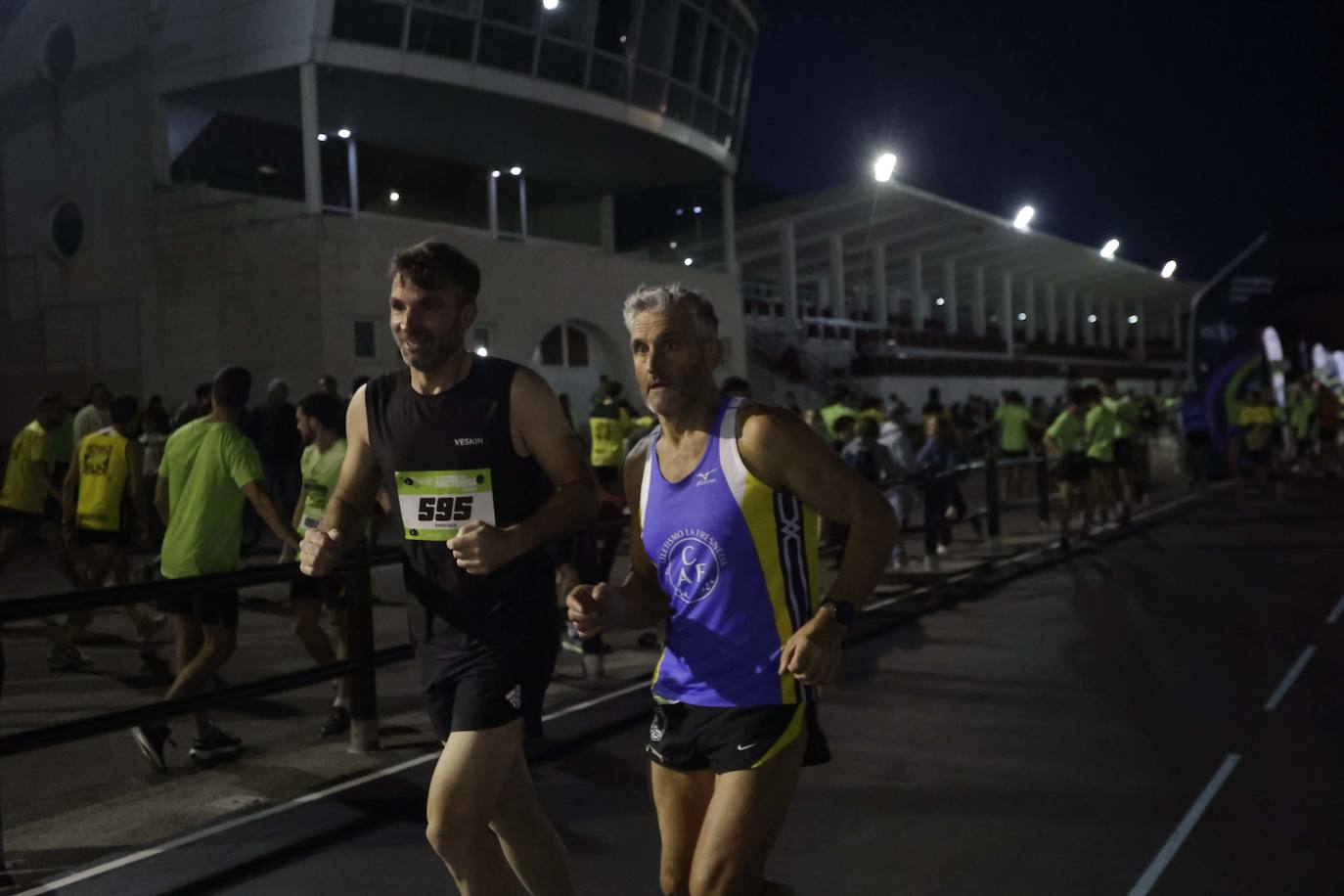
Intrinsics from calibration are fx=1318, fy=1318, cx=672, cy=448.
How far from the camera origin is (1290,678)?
7723 mm

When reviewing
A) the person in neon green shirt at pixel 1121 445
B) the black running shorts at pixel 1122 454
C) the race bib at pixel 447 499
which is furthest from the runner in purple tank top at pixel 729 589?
the black running shorts at pixel 1122 454

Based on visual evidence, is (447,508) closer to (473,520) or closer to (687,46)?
(473,520)

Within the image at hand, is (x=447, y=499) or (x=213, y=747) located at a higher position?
(x=447, y=499)

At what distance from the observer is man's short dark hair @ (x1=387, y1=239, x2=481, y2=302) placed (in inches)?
137

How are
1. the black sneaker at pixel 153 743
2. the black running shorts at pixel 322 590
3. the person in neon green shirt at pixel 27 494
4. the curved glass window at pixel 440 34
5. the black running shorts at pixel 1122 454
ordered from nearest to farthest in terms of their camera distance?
1. the black sneaker at pixel 153 743
2. the black running shorts at pixel 322 590
3. the person in neon green shirt at pixel 27 494
4. the black running shorts at pixel 1122 454
5. the curved glass window at pixel 440 34

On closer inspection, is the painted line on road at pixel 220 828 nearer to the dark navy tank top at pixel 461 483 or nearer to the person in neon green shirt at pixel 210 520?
the person in neon green shirt at pixel 210 520

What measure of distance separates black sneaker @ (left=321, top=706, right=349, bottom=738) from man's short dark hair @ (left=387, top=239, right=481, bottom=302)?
4236 millimetres

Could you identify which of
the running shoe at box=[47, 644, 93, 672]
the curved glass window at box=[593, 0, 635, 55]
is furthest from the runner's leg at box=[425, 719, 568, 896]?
the curved glass window at box=[593, 0, 635, 55]

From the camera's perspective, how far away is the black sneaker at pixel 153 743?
249 inches

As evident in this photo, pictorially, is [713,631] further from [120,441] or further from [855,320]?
[855,320]

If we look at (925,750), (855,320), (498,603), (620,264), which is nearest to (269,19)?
(620,264)

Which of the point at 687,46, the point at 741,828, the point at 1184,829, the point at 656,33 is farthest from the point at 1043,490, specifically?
the point at 687,46

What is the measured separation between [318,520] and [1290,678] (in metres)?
5.79

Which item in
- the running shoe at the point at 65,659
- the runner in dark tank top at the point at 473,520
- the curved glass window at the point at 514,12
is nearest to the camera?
the runner in dark tank top at the point at 473,520
